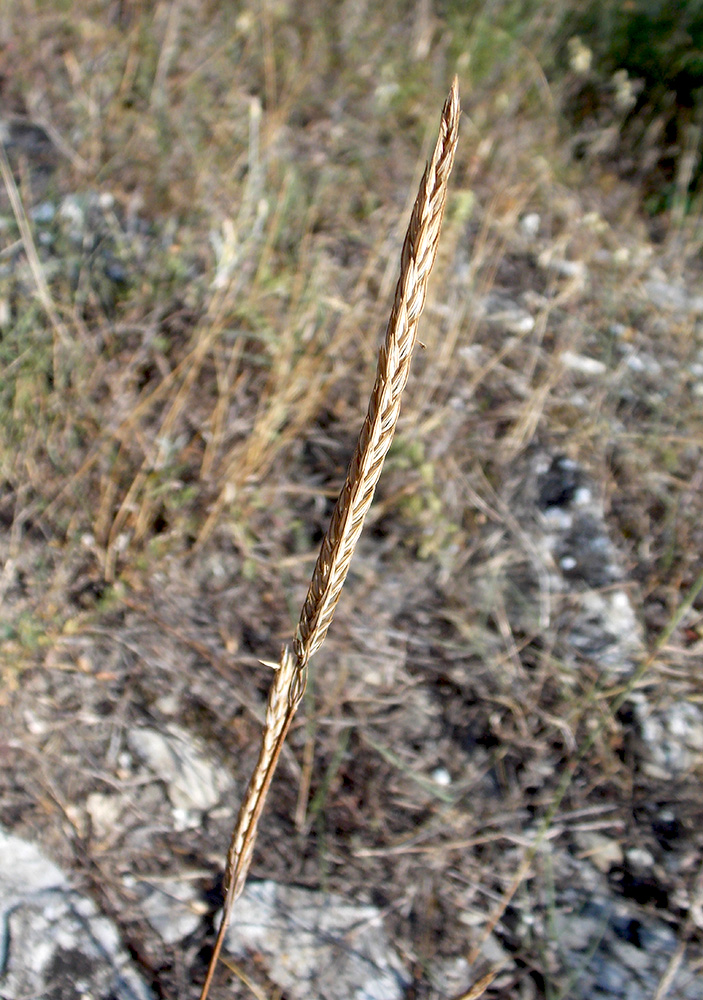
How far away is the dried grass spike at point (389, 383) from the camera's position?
24.5 inches

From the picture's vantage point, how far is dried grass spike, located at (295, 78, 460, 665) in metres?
0.62

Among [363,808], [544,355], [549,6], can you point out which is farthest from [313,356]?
[549,6]

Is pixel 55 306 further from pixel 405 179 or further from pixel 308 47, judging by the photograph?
pixel 308 47

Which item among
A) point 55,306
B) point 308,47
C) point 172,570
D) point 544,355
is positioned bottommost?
point 172,570

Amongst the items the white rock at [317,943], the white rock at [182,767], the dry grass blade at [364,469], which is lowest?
the white rock at [317,943]

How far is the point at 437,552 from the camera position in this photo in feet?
6.96

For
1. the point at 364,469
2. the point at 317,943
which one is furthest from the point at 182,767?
the point at 364,469

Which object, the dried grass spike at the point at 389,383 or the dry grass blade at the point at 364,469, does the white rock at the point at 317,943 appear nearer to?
the dry grass blade at the point at 364,469

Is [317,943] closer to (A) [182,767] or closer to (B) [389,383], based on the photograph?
(A) [182,767]

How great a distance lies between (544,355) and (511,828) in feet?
4.74

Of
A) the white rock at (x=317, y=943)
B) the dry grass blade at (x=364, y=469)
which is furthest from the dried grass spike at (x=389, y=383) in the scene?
the white rock at (x=317, y=943)

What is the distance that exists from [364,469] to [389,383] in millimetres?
84

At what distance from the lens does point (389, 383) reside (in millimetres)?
698

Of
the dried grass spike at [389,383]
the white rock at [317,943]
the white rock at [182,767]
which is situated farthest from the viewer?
the white rock at [182,767]
